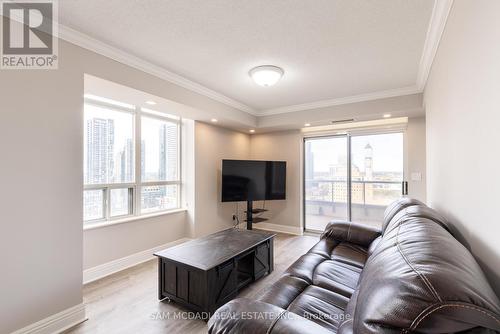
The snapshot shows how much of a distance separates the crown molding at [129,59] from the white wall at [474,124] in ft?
8.77

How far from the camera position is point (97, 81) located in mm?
2318

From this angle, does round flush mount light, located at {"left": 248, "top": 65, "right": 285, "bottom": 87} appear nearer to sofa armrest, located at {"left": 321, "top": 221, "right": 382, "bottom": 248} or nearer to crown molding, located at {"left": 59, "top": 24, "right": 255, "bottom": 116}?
crown molding, located at {"left": 59, "top": 24, "right": 255, "bottom": 116}

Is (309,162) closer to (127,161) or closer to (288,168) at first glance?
(288,168)

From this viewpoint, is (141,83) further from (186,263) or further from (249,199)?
(249,199)

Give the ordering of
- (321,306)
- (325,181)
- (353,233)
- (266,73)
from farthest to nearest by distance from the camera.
A: (325,181) < (266,73) < (353,233) < (321,306)

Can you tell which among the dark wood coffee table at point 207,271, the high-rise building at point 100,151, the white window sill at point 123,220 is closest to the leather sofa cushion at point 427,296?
the dark wood coffee table at point 207,271

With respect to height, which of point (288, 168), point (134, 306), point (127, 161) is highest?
point (127, 161)

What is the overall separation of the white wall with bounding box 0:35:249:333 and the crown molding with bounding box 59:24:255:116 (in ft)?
0.23

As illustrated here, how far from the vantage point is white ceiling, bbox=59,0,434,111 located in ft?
5.69

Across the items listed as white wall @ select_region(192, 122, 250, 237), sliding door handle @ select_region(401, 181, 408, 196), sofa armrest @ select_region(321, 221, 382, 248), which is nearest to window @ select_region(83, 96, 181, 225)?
white wall @ select_region(192, 122, 250, 237)

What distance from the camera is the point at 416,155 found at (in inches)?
151

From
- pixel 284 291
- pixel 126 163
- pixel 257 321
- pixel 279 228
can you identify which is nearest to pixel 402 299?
pixel 257 321

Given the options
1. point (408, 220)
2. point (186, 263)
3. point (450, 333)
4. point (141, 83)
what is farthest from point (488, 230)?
point (141, 83)

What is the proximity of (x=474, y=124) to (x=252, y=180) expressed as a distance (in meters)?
3.55
